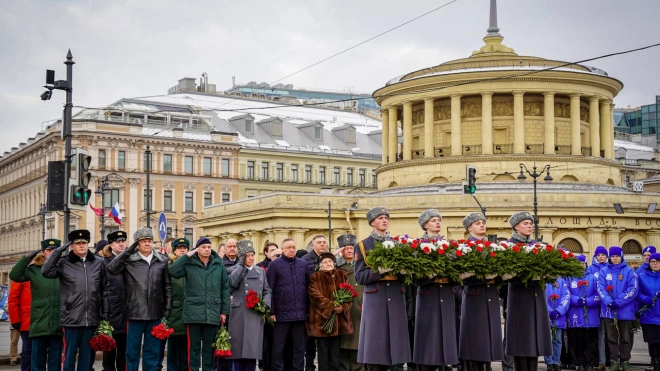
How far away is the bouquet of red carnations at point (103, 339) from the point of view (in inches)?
628

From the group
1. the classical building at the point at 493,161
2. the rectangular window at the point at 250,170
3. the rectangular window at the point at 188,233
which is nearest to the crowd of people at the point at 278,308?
the classical building at the point at 493,161

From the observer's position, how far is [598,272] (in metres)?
20.4

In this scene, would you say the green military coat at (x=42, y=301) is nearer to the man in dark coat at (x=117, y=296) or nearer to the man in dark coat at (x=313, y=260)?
the man in dark coat at (x=117, y=296)

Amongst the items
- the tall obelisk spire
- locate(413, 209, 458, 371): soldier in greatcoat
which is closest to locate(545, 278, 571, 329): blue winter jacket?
locate(413, 209, 458, 371): soldier in greatcoat

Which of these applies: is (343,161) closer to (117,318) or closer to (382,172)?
(382,172)

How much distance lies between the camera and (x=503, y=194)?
56906mm

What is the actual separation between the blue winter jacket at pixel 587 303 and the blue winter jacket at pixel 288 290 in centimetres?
561

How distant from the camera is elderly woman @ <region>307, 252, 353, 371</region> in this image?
17.3 m

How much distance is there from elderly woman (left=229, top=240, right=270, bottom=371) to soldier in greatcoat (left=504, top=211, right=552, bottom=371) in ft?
13.0

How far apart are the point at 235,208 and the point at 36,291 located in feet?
171

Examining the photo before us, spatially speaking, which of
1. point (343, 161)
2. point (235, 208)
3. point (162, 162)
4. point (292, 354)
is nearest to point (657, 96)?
point (343, 161)

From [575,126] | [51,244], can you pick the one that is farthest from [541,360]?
[575,126]

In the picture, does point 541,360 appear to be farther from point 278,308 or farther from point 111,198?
point 111,198

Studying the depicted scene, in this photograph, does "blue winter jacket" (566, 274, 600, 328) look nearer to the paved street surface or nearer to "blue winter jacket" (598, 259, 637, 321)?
"blue winter jacket" (598, 259, 637, 321)
